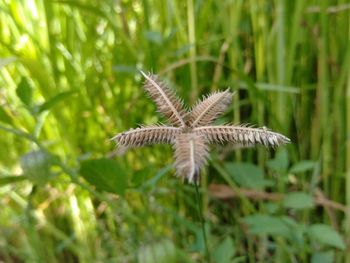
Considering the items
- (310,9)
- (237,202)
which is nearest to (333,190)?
(237,202)

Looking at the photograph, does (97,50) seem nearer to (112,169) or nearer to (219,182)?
(219,182)

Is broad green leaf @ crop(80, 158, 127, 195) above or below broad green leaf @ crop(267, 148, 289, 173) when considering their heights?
above

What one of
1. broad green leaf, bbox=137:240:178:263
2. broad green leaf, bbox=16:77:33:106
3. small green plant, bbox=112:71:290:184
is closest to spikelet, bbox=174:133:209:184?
Answer: small green plant, bbox=112:71:290:184

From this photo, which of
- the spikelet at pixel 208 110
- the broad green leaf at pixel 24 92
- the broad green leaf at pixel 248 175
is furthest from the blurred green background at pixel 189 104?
the spikelet at pixel 208 110

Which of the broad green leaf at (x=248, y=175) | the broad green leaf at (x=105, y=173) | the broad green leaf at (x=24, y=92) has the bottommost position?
the broad green leaf at (x=248, y=175)

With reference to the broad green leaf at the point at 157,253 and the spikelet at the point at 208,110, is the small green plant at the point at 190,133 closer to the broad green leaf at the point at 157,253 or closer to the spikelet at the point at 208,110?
the spikelet at the point at 208,110

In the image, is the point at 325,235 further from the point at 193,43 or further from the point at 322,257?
the point at 193,43

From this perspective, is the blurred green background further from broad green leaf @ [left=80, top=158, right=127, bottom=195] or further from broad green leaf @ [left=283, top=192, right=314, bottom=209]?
broad green leaf @ [left=80, top=158, right=127, bottom=195]
